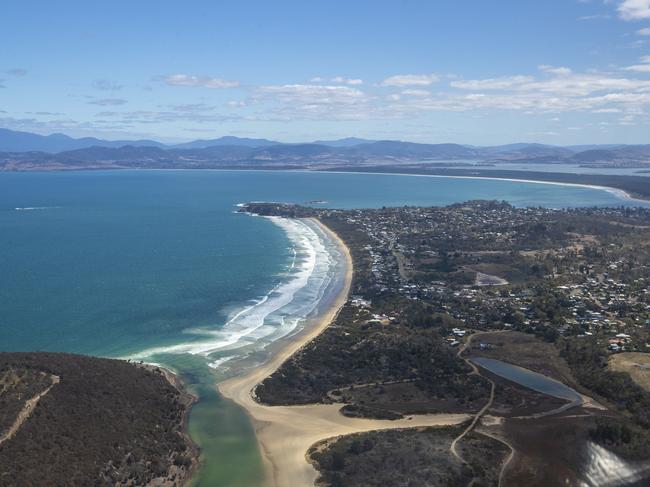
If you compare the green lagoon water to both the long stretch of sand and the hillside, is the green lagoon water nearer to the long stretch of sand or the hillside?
the long stretch of sand

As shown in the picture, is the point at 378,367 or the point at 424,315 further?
the point at 424,315

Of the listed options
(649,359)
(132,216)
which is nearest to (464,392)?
(649,359)

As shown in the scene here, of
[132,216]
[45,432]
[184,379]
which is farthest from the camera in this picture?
[132,216]

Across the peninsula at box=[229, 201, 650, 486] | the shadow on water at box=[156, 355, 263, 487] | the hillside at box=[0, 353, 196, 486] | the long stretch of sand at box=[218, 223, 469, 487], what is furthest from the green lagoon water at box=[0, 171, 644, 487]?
the peninsula at box=[229, 201, 650, 486]

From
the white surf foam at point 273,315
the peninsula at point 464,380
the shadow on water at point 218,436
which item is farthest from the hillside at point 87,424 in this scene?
the white surf foam at point 273,315

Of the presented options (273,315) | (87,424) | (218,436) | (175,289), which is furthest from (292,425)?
(175,289)

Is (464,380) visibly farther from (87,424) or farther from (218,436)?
(87,424)

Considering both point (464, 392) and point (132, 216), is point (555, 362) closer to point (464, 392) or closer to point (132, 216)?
point (464, 392)
